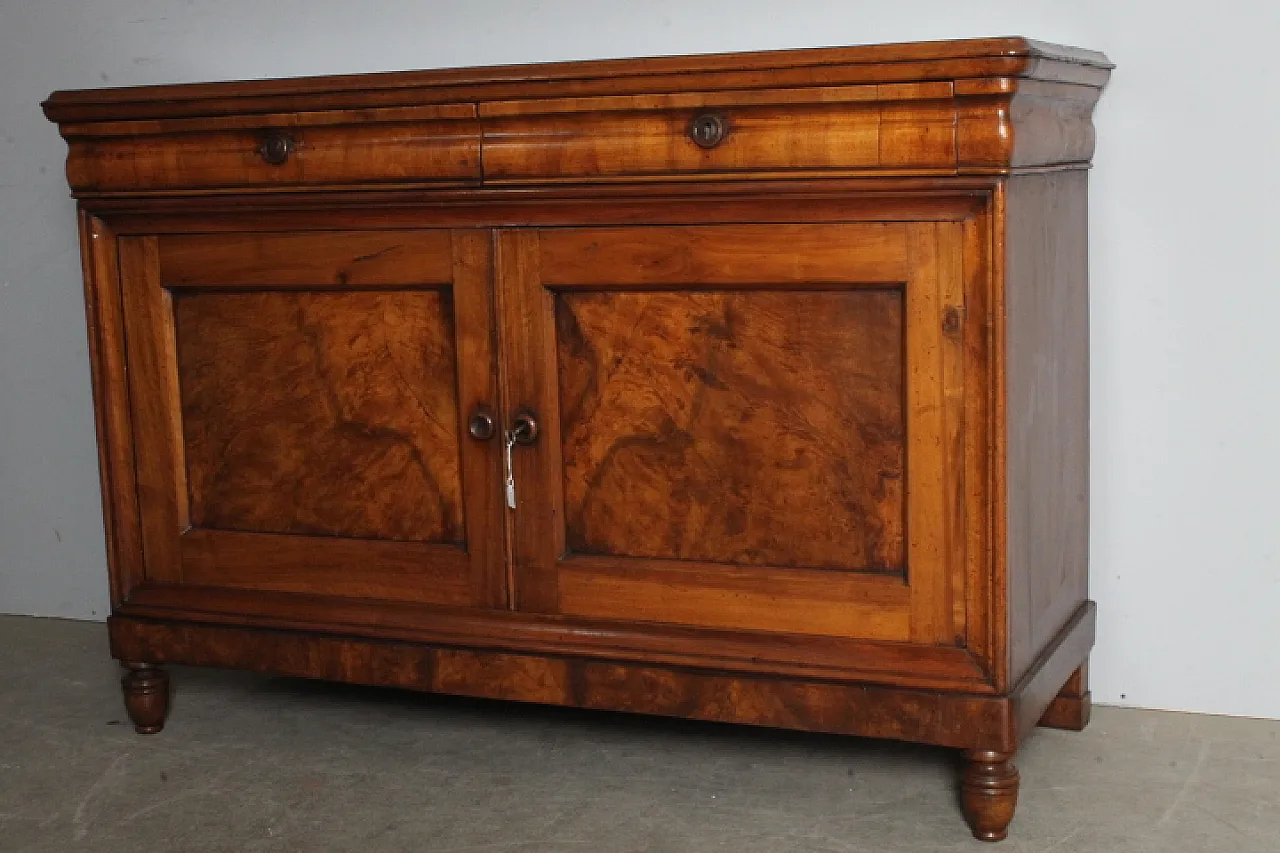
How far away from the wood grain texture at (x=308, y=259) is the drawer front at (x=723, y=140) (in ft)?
0.53

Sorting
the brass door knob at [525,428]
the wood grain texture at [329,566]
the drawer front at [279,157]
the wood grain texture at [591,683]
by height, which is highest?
the drawer front at [279,157]

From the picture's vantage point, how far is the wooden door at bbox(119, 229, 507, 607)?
2.28m

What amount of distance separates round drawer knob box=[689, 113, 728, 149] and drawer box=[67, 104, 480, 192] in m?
0.32

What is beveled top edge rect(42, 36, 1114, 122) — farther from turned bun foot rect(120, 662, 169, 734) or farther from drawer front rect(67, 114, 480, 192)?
turned bun foot rect(120, 662, 169, 734)

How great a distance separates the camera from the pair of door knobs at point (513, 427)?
223 centimetres

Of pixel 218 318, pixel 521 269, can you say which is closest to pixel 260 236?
pixel 218 318

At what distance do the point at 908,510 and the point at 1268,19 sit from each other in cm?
91

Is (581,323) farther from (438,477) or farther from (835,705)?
(835,705)

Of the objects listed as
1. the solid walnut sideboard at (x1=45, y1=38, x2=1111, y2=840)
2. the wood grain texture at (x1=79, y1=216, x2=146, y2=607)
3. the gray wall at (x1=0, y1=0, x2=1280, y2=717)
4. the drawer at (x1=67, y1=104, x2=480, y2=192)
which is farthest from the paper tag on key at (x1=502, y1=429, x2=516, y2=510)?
the gray wall at (x1=0, y1=0, x2=1280, y2=717)

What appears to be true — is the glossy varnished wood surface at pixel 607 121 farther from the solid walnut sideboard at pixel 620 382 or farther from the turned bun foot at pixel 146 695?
the turned bun foot at pixel 146 695

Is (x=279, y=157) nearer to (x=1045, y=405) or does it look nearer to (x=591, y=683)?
(x=591, y=683)

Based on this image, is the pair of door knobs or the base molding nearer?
the base molding

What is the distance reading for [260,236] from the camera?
2.36 meters

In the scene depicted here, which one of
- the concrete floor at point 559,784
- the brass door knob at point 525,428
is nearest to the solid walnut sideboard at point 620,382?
the brass door knob at point 525,428
